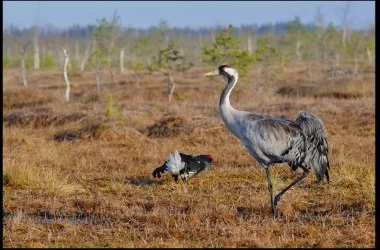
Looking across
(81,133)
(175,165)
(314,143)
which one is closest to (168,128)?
(81,133)

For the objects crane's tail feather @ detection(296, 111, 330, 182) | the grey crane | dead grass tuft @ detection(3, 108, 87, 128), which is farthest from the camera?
dead grass tuft @ detection(3, 108, 87, 128)

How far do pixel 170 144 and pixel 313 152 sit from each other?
618cm

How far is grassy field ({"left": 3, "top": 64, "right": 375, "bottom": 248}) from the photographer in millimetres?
6289

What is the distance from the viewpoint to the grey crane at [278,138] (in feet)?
24.3

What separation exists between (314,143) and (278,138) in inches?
20.6

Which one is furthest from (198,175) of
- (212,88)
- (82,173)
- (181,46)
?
(181,46)

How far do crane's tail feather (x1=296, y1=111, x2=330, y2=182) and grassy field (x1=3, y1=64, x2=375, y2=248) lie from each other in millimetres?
462

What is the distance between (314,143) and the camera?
770cm

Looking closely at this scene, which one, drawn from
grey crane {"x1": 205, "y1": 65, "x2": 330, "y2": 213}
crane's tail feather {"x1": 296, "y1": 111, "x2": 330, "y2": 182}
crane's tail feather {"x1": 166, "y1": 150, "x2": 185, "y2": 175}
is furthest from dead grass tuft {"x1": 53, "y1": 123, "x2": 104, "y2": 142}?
crane's tail feather {"x1": 296, "y1": 111, "x2": 330, "y2": 182}

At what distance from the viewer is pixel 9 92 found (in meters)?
28.0

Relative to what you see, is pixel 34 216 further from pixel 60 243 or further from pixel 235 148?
pixel 235 148

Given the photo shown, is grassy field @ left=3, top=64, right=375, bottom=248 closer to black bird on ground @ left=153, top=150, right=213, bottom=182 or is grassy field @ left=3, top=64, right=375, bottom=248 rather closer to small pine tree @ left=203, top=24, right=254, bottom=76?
black bird on ground @ left=153, top=150, right=213, bottom=182

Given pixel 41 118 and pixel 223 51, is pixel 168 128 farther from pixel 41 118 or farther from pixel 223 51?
pixel 223 51

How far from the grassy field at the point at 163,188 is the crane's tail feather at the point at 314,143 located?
46 cm
